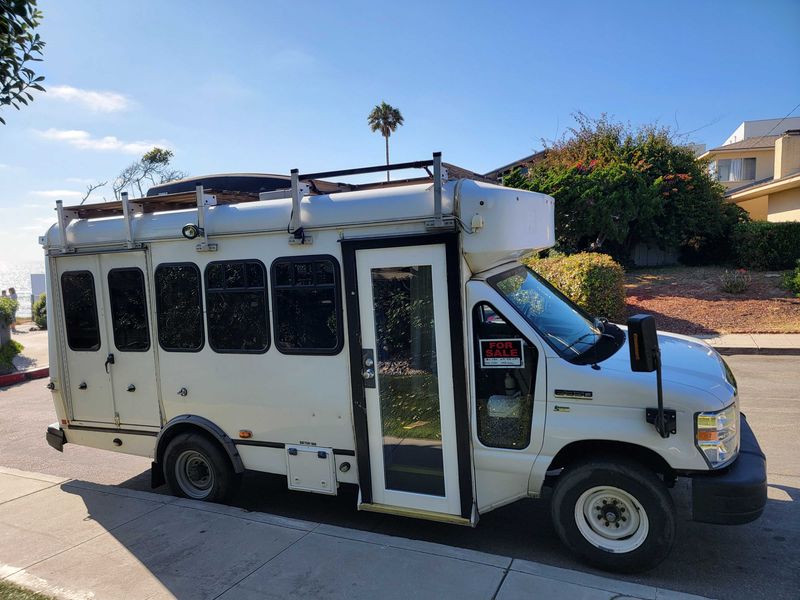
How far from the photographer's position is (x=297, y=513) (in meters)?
5.14

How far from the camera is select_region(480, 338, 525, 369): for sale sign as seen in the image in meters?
3.94

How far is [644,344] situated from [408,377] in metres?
1.67

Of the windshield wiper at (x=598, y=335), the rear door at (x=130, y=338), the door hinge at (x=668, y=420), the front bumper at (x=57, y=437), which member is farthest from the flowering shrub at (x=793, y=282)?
the front bumper at (x=57, y=437)

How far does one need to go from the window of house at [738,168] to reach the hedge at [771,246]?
692 inches

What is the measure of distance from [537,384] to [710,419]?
1063mm

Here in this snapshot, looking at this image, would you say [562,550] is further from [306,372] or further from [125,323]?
[125,323]

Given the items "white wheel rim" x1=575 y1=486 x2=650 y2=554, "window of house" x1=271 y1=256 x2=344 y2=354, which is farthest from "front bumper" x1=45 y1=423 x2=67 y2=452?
"white wheel rim" x1=575 y1=486 x2=650 y2=554

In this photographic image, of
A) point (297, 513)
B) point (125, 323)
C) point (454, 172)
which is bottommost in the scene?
point (297, 513)

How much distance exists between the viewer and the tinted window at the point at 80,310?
5.51 m

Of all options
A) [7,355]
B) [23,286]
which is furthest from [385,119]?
[23,286]

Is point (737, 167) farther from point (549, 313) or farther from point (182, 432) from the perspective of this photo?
point (182, 432)

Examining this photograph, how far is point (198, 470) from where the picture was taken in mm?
5305

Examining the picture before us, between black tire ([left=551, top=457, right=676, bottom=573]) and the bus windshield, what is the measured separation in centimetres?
81

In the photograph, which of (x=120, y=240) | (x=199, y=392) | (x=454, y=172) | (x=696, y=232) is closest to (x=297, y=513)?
(x=199, y=392)
